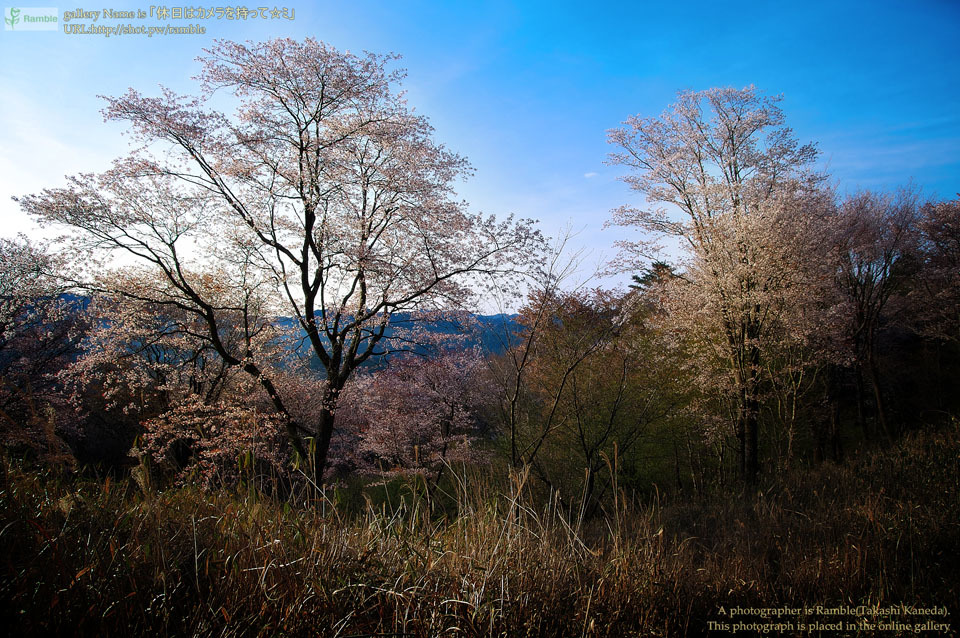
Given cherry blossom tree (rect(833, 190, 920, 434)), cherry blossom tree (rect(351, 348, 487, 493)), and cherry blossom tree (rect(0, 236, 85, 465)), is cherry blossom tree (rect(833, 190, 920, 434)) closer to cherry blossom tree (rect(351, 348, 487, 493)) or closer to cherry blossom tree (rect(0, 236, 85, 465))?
cherry blossom tree (rect(351, 348, 487, 493))

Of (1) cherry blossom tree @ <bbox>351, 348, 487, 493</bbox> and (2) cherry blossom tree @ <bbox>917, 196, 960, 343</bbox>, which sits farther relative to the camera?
(2) cherry blossom tree @ <bbox>917, 196, 960, 343</bbox>

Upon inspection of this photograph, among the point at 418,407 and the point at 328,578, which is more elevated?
the point at 328,578

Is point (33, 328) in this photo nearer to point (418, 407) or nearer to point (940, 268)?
point (418, 407)

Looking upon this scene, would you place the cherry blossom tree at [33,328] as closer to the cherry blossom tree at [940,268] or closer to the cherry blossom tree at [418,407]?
the cherry blossom tree at [418,407]

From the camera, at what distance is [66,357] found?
46.6 feet

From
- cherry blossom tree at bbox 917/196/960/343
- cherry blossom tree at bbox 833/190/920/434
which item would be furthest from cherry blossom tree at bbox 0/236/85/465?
cherry blossom tree at bbox 917/196/960/343

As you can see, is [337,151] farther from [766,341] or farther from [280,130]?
[766,341]

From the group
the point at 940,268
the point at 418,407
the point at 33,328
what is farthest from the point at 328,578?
the point at 940,268

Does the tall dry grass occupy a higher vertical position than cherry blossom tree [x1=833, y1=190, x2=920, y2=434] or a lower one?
lower

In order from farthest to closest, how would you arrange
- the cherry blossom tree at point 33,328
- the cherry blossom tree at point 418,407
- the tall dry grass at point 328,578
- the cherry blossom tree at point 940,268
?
1. the cherry blossom tree at point 940,268
2. the cherry blossom tree at point 418,407
3. the cherry blossom tree at point 33,328
4. the tall dry grass at point 328,578

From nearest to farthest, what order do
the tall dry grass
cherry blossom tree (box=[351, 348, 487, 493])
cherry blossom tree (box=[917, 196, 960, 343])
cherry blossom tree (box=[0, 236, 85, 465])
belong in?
the tall dry grass, cherry blossom tree (box=[0, 236, 85, 465]), cherry blossom tree (box=[351, 348, 487, 493]), cherry blossom tree (box=[917, 196, 960, 343])

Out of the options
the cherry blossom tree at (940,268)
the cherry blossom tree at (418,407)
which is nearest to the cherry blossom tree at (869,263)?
the cherry blossom tree at (940,268)

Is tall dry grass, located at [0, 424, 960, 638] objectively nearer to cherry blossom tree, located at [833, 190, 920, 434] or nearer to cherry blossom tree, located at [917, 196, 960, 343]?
cherry blossom tree, located at [833, 190, 920, 434]

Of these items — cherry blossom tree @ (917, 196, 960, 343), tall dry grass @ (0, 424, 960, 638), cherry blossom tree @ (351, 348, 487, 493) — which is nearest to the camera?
tall dry grass @ (0, 424, 960, 638)
